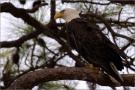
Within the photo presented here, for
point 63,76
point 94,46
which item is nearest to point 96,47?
point 94,46

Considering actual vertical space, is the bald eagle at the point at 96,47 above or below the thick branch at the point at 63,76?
above

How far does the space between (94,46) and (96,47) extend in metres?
0.01

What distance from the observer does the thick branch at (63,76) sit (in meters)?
1.12

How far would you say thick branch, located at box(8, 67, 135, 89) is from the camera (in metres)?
1.12

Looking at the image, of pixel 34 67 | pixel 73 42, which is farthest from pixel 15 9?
pixel 73 42

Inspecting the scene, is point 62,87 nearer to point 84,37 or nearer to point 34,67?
point 34,67

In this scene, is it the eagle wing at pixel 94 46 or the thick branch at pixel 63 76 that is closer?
the thick branch at pixel 63 76

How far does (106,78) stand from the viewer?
122cm

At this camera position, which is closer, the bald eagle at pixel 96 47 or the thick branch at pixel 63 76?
the thick branch at pixel 63 76

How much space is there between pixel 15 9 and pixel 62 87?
0.60 metres

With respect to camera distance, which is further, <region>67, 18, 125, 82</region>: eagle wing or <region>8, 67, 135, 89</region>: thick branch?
<region>67, 18, 125, 82</region>: eagle wing

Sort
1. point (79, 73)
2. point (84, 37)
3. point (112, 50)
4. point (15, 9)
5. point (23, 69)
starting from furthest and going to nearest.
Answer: point (23, 69), point (15, 9), point (84, 37), point (112, 50), point (79, 73)

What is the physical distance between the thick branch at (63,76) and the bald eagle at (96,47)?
0.13 feet

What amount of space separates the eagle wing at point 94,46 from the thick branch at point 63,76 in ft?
0.15
